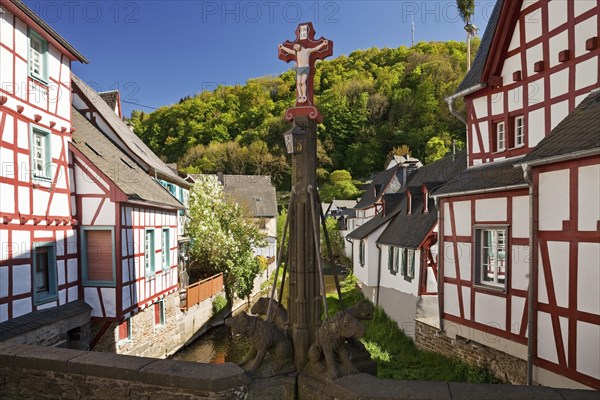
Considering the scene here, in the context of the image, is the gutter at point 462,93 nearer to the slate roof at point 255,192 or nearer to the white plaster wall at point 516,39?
the white plaster wall at point 516,39

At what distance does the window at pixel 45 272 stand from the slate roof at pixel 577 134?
10481 millimetres

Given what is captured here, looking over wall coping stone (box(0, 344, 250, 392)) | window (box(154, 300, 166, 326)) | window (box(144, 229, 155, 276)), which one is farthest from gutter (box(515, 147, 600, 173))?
window (box(154, 300, 166, 326))

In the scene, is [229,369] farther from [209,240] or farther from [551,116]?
[209,240]

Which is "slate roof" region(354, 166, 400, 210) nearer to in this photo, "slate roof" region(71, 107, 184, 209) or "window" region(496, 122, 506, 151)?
"slate roof" region(71, 107, 184, 209)

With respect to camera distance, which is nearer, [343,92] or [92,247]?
[92,247]

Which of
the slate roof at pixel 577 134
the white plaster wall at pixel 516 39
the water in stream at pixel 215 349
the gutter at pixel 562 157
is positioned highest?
the white plaster wall at pixel 516 39

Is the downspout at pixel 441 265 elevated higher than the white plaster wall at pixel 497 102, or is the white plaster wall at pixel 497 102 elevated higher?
the white plaster wall at pixel 497 102

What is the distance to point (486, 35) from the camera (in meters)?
11.2

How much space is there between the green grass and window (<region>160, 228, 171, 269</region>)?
7.80 meters

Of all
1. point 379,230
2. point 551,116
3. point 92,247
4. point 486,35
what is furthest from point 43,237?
point 379,230

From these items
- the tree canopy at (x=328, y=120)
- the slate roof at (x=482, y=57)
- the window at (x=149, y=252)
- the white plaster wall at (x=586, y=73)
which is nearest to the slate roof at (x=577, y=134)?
the white plaster wall at (x=586, y=73)

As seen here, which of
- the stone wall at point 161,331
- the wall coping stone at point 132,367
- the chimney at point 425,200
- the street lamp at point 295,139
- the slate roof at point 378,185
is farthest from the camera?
the slate roof at point 378,185

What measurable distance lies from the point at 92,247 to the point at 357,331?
9448 mm

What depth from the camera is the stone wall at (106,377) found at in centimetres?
434
